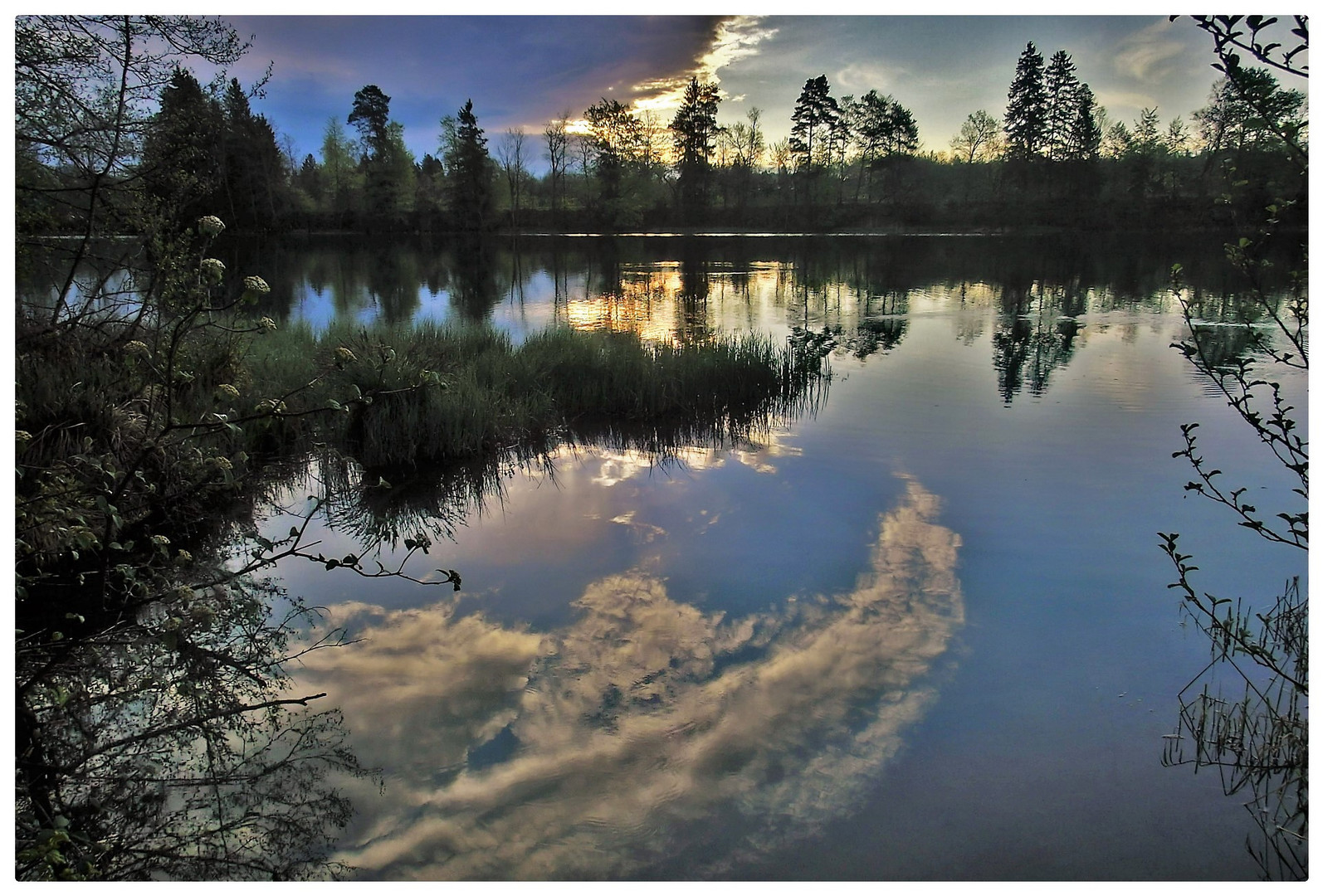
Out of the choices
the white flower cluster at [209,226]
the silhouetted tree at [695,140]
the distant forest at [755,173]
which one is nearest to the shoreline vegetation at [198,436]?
the white flower cluster at [209,226]

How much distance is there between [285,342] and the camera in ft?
35.8

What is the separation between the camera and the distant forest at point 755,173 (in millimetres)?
51594

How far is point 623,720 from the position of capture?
3.81 metres

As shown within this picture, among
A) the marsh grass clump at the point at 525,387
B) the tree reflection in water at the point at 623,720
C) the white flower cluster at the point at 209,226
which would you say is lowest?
the tree reflection in water at the point at 623,720

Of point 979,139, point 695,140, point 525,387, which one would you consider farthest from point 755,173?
point 525,387

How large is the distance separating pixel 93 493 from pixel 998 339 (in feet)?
50.1

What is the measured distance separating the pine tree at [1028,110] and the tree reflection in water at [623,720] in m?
56.5

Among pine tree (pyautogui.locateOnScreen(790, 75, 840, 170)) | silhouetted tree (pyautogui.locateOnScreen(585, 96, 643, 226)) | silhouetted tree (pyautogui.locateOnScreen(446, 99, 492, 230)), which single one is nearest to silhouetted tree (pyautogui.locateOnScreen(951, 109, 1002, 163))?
pine tree (pyautogui.locateOnScreen(790, 75, 840, 170))

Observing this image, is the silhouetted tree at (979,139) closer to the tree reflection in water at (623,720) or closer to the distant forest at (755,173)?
the distant forest at (755,173)

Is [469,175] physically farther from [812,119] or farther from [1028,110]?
[1028,110]

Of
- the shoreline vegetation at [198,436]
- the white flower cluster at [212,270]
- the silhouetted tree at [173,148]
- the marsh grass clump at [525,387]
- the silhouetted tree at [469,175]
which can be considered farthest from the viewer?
the silhouetted tree at [469,175]

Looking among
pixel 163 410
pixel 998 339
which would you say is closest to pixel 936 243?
pixel 998 339

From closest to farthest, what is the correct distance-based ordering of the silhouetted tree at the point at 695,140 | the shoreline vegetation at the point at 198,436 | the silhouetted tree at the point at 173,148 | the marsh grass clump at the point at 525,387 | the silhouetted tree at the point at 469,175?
the shoreline vegetation at the point at 198,436 < the silhouetted tree at the point at 173,148 < the marsh grass clump at the point at 525,387 < the silhouetted tree at the point at 469,175 < the silhouetted tree at the point at 695,140
